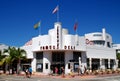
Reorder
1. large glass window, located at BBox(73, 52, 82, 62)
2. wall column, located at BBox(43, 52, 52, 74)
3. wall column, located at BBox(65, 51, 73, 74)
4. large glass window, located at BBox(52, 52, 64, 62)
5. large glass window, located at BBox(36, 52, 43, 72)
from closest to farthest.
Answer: wall column, located at BBox(65, 51, 73, 74), wall column, located at BBox(43, 52, 52, 74), large glass window, located at BBox(52, 52, 64, 62), large glass window, located at BBox(73, 52, 82, 62), large glass window, located at BBox(36, 52, 43, 72)

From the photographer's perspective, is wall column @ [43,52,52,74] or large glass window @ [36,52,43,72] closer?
wall column @ [43,52,52,74]

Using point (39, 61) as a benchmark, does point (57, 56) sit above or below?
above

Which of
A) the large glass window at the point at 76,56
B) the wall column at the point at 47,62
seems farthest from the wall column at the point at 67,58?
the wall column at the point at 47,62

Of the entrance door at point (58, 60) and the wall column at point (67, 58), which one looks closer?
the wall column at point (67, 58)

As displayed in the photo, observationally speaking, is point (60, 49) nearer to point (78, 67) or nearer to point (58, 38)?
point (58, 38)

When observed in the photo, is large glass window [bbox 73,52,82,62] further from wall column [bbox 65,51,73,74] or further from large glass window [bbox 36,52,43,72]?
large glass window [bbox 36,52,43,72]

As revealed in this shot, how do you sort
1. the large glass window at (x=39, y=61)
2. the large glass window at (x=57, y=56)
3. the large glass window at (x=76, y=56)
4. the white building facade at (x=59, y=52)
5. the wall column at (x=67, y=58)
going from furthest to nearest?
the large glass window at (x=39, y=61) < the large glass window at (x=76, y=56) < the large glass window at (x=57, y=56) < the wall column at (x=67, y=58) < the white building facade at (x=59, y=52)

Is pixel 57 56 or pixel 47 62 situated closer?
pixel 47 62

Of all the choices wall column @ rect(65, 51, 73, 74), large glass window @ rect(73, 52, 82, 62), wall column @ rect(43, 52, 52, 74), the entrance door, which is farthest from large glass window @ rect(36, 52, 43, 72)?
large glass window @ rect(73, 52, 82, 62)

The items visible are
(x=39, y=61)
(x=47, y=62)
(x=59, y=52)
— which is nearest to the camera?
(x=47, y=62)

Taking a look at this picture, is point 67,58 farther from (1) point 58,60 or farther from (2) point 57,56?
(2) point 57,56

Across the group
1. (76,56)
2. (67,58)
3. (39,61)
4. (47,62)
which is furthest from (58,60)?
(39,61)

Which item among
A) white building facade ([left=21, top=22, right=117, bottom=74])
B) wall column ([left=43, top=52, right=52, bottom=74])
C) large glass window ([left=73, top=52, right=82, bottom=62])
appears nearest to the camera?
white building facade ([left=21, top=22, right=117, bottom=74])

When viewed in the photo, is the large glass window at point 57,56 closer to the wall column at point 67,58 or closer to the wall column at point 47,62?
the wall column at point 47,62
